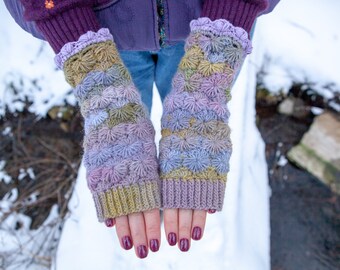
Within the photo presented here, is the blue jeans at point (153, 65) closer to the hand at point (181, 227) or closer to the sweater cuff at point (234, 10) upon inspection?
the sweater cuff at point (234, 10)

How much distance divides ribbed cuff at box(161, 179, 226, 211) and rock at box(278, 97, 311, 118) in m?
1.31

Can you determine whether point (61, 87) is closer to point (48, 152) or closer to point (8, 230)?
point (48, 152)

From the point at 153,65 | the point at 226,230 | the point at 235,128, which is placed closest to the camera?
the point at 153,65

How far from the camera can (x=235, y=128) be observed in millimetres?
1557

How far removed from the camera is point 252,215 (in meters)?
1.49

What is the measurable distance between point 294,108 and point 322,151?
0.26m

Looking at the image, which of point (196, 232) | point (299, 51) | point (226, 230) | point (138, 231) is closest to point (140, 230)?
point (138, 231)

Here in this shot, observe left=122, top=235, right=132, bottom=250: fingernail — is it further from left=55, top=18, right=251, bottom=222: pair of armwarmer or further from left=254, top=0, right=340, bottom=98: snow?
left=254, top=0, right=340, bottom=98: snow

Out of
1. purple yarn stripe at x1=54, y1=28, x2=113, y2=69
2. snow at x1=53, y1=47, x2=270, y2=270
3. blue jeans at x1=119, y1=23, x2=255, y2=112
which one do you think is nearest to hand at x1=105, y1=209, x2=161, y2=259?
purple yarn stripe at x1=54, y1=28, x2=113, y2=69

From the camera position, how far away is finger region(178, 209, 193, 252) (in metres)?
0.70

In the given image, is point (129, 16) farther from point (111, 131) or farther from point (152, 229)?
point (152, 229)

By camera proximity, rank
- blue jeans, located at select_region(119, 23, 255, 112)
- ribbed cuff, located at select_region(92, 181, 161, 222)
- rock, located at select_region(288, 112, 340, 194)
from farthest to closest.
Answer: rock, located at select_region(288, 112, 340, 194) → blue jeans, located at select_region(119, 23, 255, 112) → ribbed cuff, located at select_region(92, 181, 161, 222)

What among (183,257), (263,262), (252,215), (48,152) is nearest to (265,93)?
(252,215)

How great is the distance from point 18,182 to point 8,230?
0.84 feet
